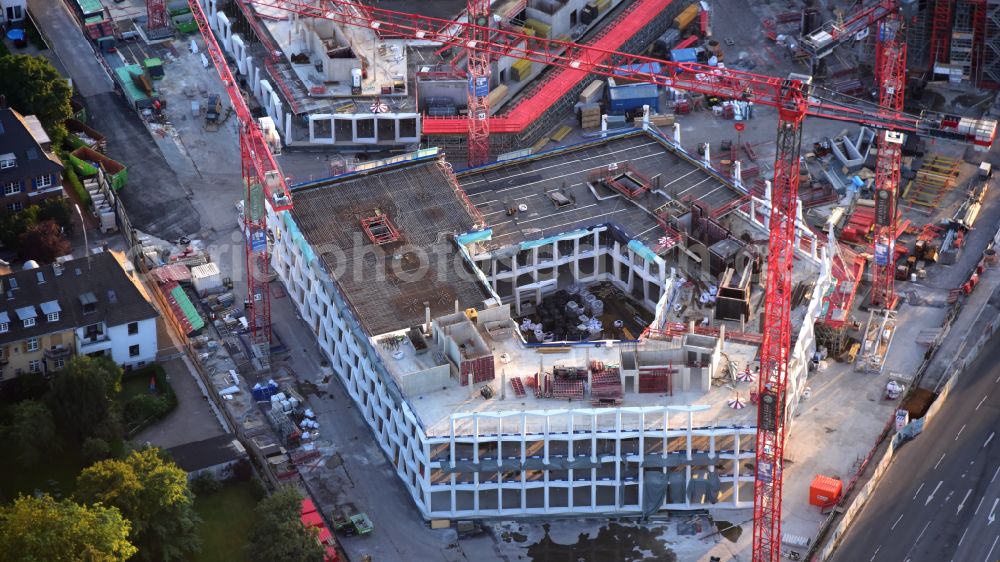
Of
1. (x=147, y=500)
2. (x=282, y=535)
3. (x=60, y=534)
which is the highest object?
(x=60, y=534)

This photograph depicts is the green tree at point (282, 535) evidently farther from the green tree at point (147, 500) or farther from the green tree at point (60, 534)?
the green tree at point (60, 534)

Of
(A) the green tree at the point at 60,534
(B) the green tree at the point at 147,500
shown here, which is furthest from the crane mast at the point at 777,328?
(A) the green tree at the point at 60,534

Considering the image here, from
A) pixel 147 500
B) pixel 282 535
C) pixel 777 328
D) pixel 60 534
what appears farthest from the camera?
Answer: pixel 147 500

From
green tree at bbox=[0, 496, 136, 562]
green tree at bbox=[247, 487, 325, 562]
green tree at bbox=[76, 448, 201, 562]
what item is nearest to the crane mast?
green tree at bbox=[247, 487, 325, 562]

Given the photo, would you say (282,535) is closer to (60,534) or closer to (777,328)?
(60,534)

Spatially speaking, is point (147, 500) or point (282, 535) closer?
point (282, 535)

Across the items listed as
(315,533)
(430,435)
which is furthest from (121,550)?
(430,435)

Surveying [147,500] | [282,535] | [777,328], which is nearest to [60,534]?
[147,500]
